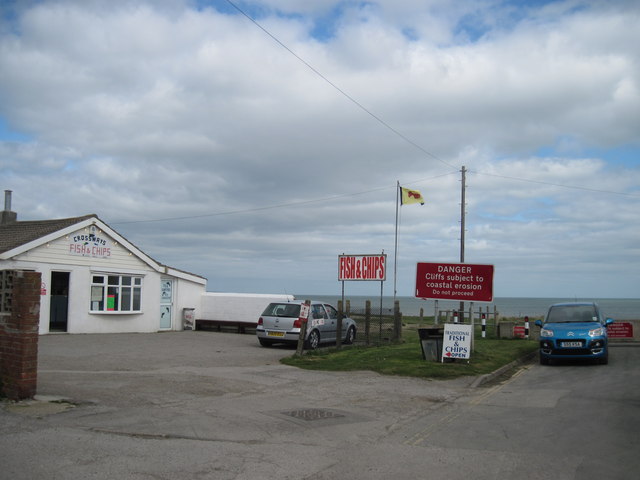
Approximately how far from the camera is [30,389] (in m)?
9.27

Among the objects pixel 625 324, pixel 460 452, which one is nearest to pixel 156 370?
pixel 460 452

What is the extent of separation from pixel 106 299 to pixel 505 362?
1638 cm

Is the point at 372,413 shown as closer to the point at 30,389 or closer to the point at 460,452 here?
the point at 460,452

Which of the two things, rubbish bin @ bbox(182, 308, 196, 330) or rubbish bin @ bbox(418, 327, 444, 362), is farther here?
rubbish bin @ bbox(182, 308, 196, 330)

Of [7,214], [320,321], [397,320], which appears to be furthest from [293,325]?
[7,214]

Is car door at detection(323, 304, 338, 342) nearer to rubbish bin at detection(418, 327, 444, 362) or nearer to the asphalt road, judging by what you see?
rubbish bin at detection(418, 327, 444, 362)

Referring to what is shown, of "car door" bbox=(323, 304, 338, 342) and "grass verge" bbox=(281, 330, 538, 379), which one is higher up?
"car door" bbox=(323, 304, 338, 342)

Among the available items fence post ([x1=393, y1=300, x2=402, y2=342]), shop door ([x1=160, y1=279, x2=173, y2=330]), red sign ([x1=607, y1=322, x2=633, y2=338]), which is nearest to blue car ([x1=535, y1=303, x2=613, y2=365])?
fence post ([x1=393, y1=300, x2=402, y2=342])

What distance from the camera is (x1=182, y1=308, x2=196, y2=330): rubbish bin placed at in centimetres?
2895

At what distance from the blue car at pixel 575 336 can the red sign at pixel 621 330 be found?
8293 millimetres

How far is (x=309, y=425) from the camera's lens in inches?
329

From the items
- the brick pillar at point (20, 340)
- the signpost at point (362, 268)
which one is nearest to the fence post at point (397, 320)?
the signpost at point (362, 268)

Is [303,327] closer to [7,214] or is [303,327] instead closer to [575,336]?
[575,336]

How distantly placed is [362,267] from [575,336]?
23.9 ft
